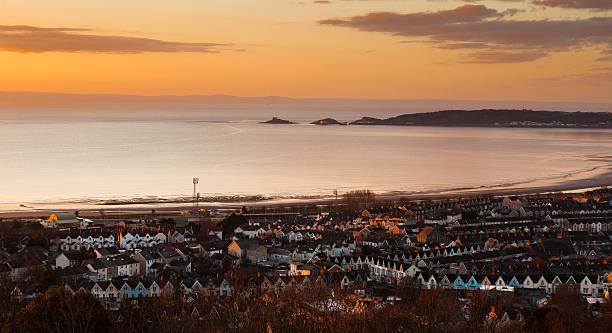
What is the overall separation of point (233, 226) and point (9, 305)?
13.8 m

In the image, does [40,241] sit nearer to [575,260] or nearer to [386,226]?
[386,226]

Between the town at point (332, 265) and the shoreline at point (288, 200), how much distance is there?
158cm

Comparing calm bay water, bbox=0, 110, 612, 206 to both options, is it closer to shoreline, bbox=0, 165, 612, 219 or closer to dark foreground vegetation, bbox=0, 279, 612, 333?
shoreline, bbox=0, 165, 612, 219

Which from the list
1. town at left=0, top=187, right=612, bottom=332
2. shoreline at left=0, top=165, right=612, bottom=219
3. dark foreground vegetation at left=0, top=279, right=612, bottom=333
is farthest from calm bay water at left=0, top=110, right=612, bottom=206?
dark foreground vegetation at left=0, top=279, right=612, bottom=333

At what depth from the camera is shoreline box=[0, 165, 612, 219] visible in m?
32.7

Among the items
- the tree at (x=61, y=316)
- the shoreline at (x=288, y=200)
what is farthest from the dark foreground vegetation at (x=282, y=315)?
the shoreline at (x=288, y=200)

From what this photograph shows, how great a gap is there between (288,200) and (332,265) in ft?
59.1

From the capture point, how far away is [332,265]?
18.8 meters

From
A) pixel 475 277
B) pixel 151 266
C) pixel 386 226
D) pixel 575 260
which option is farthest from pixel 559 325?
pixel 386 226

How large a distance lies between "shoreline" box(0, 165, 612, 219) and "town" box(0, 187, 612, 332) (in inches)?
62.3

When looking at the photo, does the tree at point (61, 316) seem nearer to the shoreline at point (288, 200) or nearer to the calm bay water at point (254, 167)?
the shoreline at point (288, 200)

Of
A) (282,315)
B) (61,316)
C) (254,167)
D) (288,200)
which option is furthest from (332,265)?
(254,167)

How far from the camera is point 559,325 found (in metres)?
11.2

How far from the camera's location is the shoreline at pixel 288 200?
32.7 meters
